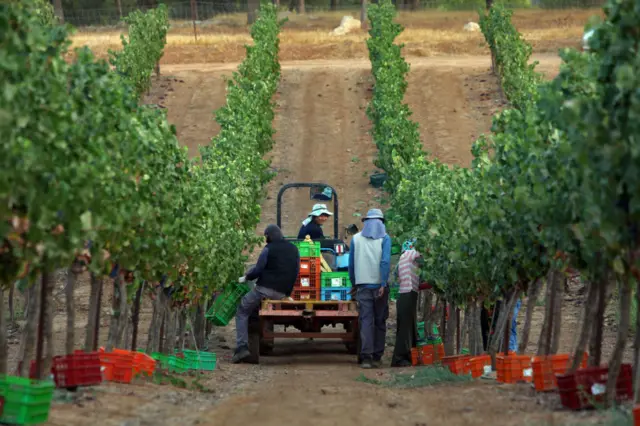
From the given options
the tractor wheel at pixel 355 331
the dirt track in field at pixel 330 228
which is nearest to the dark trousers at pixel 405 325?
the tractor wheel at pixel 355 331

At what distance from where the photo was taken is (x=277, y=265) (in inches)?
639

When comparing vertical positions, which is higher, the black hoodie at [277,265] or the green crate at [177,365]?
the black hoodie at [277,265]

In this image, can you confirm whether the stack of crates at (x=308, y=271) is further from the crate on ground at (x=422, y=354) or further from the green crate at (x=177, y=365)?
the green crate at (x=177, y=365)

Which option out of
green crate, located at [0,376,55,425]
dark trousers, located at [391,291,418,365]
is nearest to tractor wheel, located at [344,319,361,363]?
dark trousers, located at [391,291,418,365]

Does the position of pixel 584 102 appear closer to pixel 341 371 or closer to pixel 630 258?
pixel 630 258

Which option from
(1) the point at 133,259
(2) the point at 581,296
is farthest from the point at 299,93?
(1) the point at 133,259

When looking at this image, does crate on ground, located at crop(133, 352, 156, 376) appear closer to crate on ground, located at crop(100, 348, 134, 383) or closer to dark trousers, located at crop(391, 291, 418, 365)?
crate on ground, located at crop(100, 348, 134, 383)

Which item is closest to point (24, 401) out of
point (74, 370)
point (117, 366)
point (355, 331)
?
point (74, 370)

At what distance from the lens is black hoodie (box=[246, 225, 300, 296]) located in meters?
16.2

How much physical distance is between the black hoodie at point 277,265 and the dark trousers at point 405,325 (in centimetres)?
142

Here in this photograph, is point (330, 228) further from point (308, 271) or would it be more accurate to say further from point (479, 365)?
point (479, 365)

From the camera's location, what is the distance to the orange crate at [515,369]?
1223 cm

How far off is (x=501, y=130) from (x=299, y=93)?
1200 inches

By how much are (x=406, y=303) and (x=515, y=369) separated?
12.8 ft
